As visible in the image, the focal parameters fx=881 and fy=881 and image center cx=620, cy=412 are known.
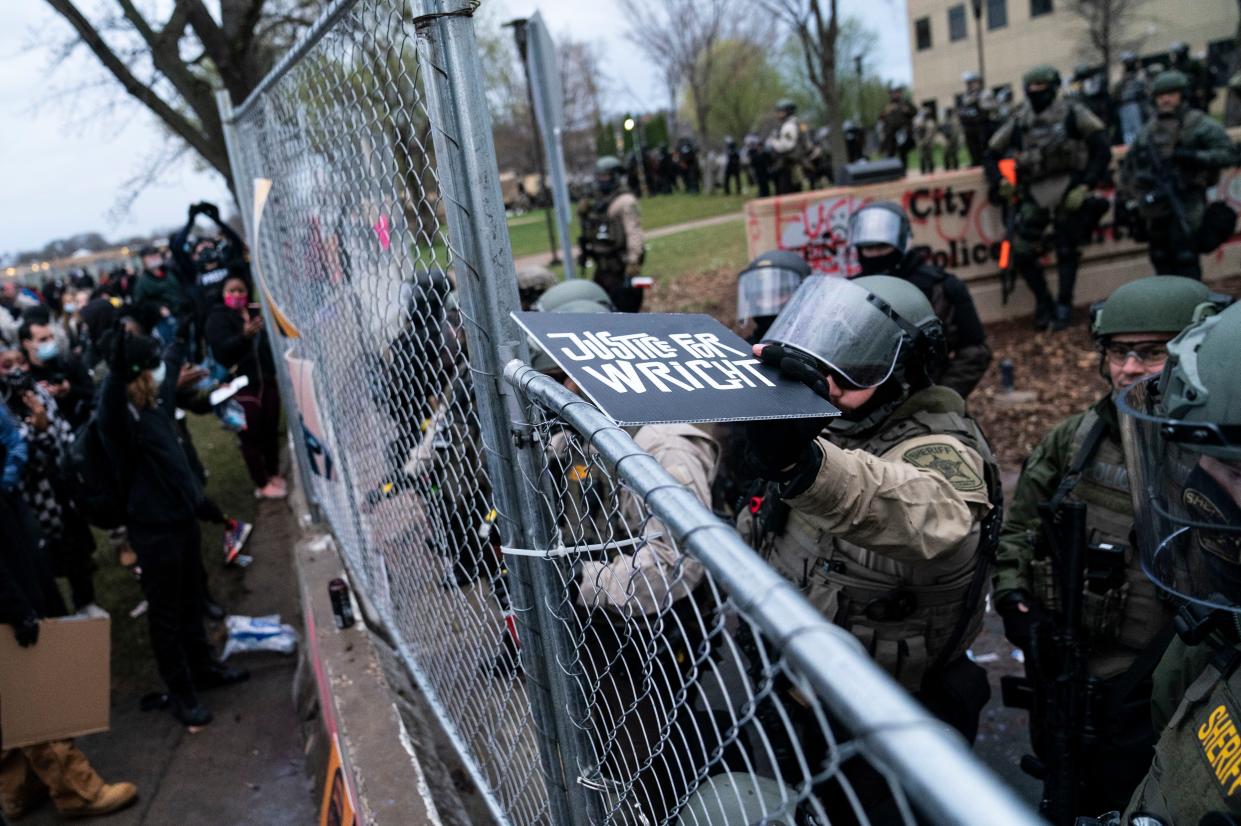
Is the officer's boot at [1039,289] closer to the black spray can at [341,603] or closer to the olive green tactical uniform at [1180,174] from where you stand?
the olive green tactical uniform at [1180,174]

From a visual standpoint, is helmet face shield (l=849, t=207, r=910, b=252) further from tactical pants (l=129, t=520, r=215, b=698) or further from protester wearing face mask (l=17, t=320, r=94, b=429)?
protester wearing face mask (l=17, t=320, r=94, b=429)

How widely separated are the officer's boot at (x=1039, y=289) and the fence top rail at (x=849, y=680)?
7930 mm

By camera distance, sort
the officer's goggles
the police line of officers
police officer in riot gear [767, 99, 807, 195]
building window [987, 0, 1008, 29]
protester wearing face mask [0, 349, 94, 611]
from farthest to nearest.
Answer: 1. building window [987, 0, 1008, 29]
2. police officer in riot gear [767, 99, 807, 195]
3. protester wearing face mask [0, 349, 94, 611]
4. the officer's goggles
5. the police line of officers

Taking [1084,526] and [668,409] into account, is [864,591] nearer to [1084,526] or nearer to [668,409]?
[1084,526]

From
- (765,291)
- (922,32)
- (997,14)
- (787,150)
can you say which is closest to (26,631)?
(765,291)

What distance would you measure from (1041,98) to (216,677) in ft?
25.1

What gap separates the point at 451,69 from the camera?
1.46 meters

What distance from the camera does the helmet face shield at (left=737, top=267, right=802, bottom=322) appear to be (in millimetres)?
4023

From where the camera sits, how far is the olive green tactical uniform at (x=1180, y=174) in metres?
6.88

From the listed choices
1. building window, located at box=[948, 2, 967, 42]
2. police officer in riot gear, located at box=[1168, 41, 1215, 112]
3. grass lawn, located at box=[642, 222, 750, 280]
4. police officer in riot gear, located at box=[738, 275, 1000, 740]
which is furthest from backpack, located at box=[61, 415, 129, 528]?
building window, located at box=[948, 2, 967, 42]

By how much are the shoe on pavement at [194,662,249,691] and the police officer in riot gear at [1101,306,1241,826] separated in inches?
179

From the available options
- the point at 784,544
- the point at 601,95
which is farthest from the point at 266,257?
the point at 601,95

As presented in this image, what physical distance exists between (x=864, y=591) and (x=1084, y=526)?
0.68 m

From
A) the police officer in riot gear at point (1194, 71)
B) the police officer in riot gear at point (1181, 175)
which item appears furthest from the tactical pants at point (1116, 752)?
the police officer in riot gear at point (1194, 71)
